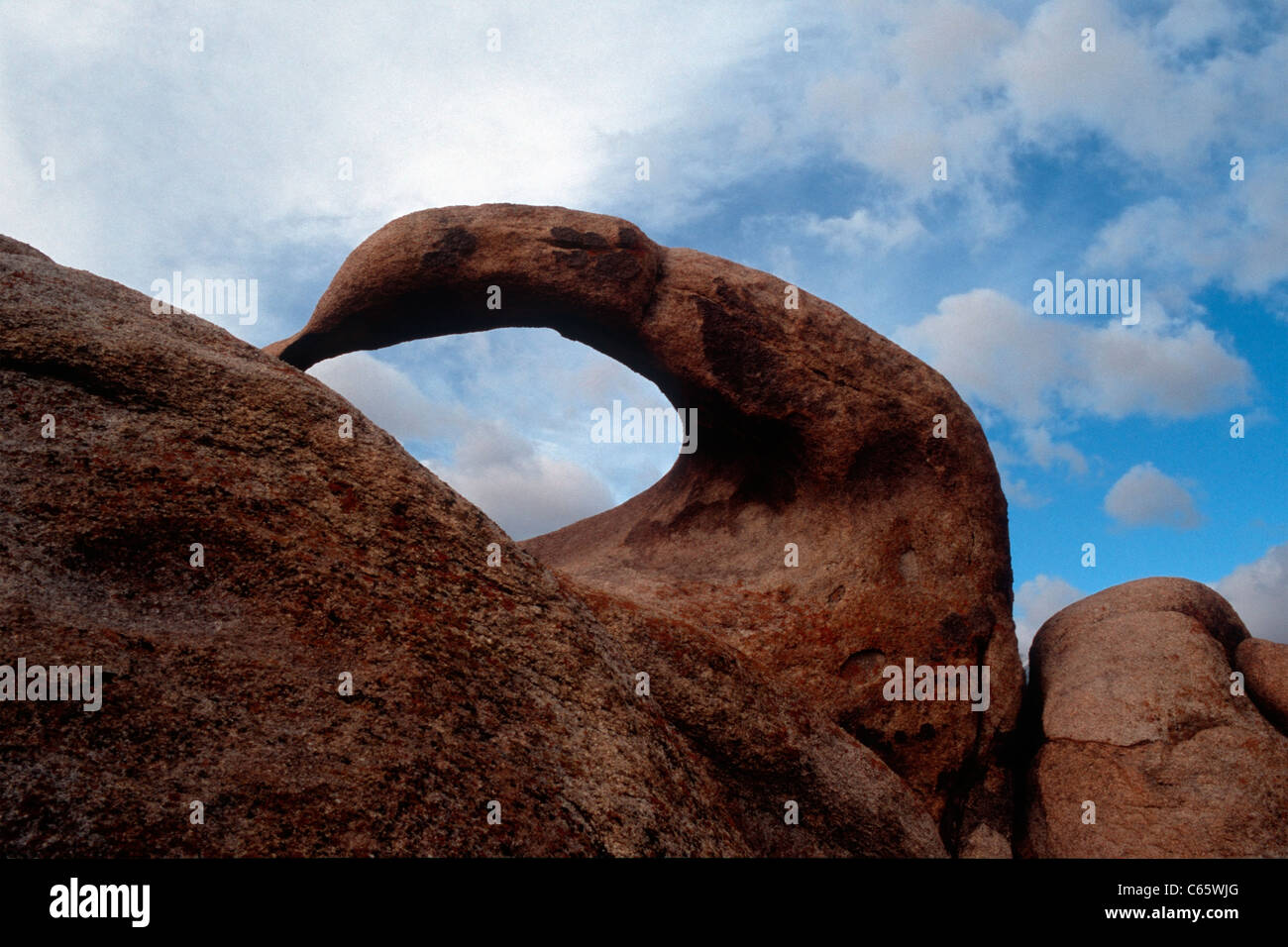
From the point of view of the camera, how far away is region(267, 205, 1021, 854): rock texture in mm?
8188

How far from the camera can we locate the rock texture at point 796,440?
819cm

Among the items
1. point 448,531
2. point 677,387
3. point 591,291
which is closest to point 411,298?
point 591,291

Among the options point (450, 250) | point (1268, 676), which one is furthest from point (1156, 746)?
point (450, 250)

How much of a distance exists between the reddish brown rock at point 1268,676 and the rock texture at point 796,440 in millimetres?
1928

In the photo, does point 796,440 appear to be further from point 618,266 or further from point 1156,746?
point 1156,746

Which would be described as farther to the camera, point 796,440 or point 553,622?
point 796,440

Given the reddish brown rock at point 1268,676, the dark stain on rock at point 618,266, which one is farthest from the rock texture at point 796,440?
the reddish brown rock at point 1268,676

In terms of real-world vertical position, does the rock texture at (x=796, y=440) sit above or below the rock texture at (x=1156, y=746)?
above

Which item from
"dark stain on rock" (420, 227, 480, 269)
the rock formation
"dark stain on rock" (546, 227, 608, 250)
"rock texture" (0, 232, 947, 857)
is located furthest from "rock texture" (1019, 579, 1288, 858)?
"dark stain on rock" (420, 227, 480, 269)

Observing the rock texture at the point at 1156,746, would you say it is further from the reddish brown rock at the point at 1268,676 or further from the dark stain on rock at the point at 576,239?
the dark stain on rock at the point at 576,239

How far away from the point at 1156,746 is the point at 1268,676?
4.91ft

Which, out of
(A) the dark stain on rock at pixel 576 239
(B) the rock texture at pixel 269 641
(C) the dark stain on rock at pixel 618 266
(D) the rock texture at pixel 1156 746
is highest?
(A) the dark stain on rock at pixel 576 239

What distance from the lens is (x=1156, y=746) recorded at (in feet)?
23.7

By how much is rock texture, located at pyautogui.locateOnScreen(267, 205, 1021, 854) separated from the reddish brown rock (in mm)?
1928
